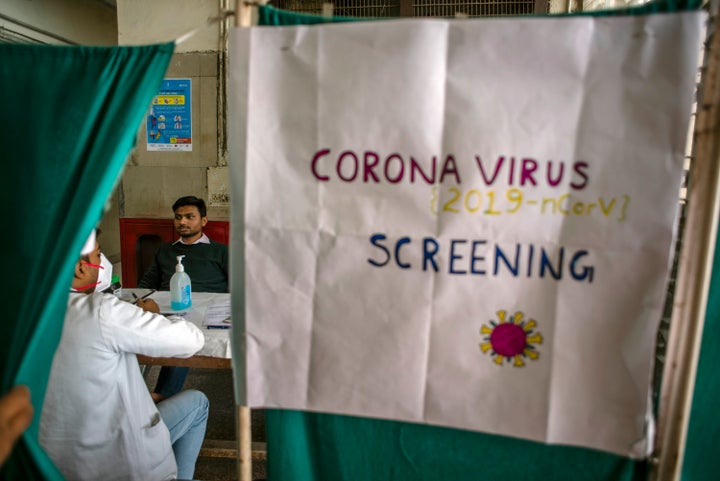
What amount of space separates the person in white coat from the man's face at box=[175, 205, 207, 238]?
1446 mm

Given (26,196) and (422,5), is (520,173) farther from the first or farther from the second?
(422,5)

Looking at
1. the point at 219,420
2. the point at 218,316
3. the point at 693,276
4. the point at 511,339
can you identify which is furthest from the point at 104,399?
the point at 693,276

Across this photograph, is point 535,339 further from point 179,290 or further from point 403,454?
point 179,290

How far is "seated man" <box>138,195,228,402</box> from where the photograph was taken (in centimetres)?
313

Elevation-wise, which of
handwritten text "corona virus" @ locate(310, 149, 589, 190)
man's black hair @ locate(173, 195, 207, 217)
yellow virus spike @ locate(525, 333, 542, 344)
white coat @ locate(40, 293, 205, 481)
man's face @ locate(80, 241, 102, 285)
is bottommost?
white coat @ locate(40, 293, 205, 481)

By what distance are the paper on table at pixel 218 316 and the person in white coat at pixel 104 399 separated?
455mm

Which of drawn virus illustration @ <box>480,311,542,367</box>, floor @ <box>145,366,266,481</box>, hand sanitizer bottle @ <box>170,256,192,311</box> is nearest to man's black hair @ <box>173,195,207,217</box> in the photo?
hand sanitizer bottle @ <box>170,256,192,311</box>

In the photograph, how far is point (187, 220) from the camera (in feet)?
10.3

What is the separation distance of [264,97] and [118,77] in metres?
0.36

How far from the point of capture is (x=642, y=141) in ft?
3.05

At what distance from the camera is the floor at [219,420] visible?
2.42m

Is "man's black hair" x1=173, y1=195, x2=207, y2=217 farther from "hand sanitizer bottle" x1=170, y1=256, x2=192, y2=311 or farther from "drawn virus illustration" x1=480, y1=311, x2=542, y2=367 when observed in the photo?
"drawn virus illustration" x1=480, y1=311, x2=542, y2=367

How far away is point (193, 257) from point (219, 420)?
105 cm

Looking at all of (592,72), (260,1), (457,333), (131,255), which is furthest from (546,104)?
(131,255)
